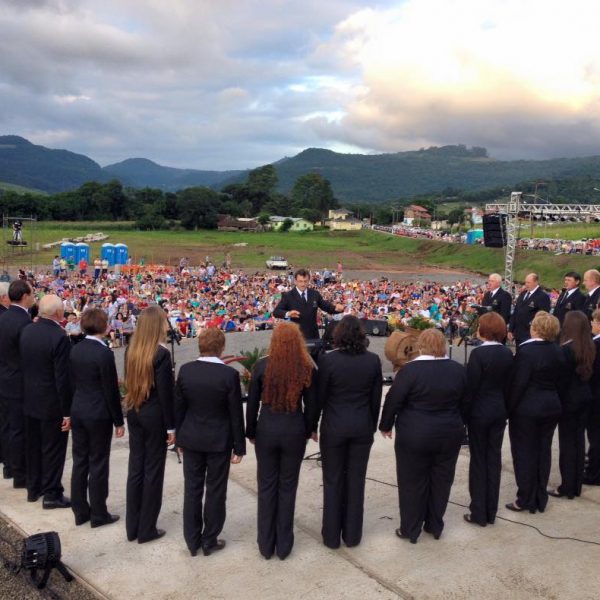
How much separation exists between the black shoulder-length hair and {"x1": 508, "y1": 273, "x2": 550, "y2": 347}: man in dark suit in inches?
172

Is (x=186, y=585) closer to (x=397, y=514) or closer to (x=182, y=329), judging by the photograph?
(x=397, y=514)

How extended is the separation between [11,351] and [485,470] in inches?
158

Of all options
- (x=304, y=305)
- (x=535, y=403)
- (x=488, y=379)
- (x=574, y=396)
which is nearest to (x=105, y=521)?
(x=488, y=379)

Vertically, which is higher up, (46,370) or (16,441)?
(46,370)

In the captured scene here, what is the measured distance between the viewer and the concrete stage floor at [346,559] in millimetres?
3760

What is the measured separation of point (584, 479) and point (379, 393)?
2.74 m

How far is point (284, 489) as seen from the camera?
13.4 ft

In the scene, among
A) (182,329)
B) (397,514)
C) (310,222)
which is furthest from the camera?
(310,222)

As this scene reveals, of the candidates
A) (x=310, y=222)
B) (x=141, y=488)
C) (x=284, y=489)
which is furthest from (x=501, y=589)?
(x=310, y=222)

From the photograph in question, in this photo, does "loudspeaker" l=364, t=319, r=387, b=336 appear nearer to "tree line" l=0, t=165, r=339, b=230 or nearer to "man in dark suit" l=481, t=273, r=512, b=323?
"man in dark suit" l=481, t=273, r=512, b=323

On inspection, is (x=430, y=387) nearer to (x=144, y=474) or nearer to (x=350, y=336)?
(x=350, y=336)

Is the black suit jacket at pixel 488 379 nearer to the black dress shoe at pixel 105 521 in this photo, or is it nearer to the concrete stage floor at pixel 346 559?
the concrete stage floor at pixel 346 559

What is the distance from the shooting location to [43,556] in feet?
12.1

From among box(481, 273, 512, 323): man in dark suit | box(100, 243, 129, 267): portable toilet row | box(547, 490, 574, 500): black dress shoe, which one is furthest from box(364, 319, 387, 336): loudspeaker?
box(100, 243, 129, 267): portable toilet row
